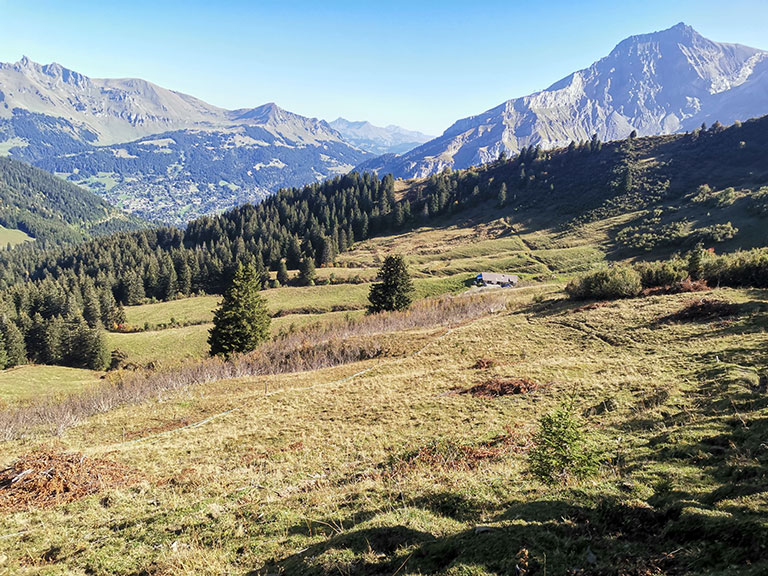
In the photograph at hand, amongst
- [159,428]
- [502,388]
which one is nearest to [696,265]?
[502,388]

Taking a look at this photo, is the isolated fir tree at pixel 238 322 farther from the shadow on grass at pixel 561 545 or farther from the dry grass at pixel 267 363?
the shadow on grass at pixel 561 545

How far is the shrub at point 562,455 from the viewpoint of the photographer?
9.33 meters

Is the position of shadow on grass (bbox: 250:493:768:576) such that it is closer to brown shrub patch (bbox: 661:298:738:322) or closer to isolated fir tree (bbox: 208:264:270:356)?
brown shrub patch (bbox: 661:298:738:322)

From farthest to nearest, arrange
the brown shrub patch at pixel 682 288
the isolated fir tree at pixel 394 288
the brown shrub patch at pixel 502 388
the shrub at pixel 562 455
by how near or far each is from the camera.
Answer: the isolated fir tree at pixel 394 288 → the brown shrub patch at pixel 682 288 → the brown shrub patch at pixel 502 388 → the shrub at pixel 562 455

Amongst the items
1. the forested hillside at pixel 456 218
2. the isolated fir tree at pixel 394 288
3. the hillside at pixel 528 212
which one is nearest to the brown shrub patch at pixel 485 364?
the isolated fir tree at pixel 394 288

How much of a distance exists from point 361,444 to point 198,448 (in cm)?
843

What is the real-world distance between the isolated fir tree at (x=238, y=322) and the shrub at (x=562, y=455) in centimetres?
4706

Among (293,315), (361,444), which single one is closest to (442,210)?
(293,315)

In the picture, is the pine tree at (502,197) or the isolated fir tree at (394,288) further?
the pine tree at (502,197)

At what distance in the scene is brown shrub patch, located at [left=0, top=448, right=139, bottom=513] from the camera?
12727mm

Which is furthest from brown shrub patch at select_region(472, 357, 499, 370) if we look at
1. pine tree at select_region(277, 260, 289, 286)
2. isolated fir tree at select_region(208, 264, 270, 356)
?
pine tree at select_region(277, 260, 289, 286)

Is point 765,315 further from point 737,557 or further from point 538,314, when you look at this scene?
point 737,557

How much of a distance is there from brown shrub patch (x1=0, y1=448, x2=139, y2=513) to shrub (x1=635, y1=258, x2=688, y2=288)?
51.4 meters

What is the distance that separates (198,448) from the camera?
1822 cm
